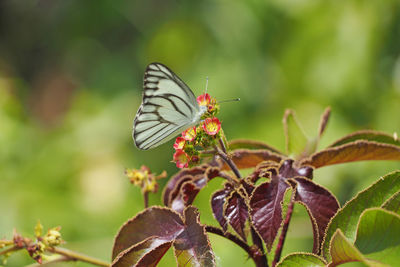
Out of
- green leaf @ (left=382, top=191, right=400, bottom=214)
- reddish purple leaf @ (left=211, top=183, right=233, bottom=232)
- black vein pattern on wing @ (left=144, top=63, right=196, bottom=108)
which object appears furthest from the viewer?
black vein pattern on wing @ (left=144, top=63, right=196, bottom=108)

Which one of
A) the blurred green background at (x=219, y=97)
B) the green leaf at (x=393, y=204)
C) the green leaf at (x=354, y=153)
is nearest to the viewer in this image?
the green leaf at (x=393, y=204)

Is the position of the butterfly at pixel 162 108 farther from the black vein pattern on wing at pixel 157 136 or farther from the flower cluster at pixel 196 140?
the flower cluster at pixel 196 140

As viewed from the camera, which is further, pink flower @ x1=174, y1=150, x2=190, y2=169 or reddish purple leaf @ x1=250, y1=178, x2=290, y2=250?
pink flower @ x1=174, y1=150, x2=190, y2=169

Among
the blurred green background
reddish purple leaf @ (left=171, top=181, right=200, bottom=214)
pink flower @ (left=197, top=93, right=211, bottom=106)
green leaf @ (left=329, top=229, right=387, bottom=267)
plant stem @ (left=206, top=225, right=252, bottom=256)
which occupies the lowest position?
green leaf @ (left=329, top=229, right=387, bottom=267)

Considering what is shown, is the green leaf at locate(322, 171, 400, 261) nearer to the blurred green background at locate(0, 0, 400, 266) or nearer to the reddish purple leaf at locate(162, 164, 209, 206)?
the reddish purple leaf at locate(162, 164, 209, 206)

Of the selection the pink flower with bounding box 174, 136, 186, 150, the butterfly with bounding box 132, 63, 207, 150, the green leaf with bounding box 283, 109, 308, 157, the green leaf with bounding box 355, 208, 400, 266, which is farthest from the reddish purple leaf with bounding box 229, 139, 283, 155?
the green leaf with bounding box 355, 208, 400, 266

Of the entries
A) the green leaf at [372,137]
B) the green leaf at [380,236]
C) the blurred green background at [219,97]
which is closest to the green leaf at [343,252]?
the green leaf at [380,236]

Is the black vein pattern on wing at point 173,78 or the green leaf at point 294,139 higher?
the black vein pattern on wing at point 173,78

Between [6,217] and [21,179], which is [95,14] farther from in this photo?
[6,217]
